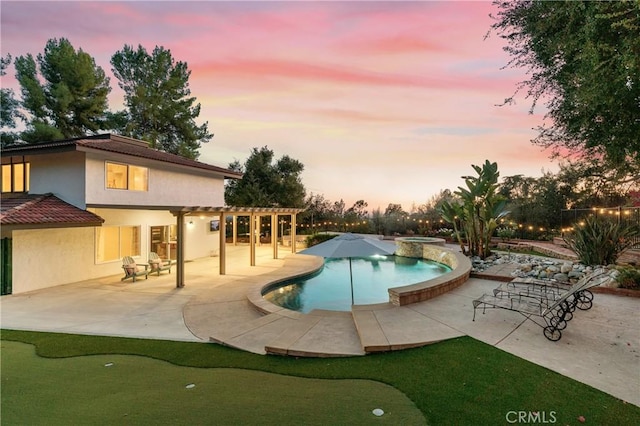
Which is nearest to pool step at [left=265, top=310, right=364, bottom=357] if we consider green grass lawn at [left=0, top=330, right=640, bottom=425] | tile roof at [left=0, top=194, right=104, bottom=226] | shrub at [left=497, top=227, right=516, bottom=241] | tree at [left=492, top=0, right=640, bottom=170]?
green grass lawn at [left=0, top=330, right=640, bottom=425]

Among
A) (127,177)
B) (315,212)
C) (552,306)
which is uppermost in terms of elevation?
(127,177)

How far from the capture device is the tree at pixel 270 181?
97.5ft

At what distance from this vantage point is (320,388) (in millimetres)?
4324

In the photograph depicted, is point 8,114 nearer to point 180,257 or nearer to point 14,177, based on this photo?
point 14,177

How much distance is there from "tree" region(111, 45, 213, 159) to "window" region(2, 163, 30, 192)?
16638 millimetres

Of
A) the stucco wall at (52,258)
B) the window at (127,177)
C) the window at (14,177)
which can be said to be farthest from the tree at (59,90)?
the stucco wall at (52,258)

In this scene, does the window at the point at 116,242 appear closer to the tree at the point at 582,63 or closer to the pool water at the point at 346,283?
the pool water at the point at 346,283

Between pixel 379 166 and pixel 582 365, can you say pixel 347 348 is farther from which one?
pixel 379 166

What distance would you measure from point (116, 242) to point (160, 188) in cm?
316

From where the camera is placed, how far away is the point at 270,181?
30.0m

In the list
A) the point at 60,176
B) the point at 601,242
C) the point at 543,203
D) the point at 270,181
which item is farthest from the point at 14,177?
the point at 543,203

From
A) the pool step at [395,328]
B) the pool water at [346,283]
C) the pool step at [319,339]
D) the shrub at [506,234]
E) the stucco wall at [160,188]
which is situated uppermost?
the stucco wall at [160,188]

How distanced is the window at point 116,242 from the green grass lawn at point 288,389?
8.45 meters

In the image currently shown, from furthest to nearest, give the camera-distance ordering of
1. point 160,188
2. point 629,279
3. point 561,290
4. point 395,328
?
point 160,188 → point 629,279 → point 561,290 → point 395,328
